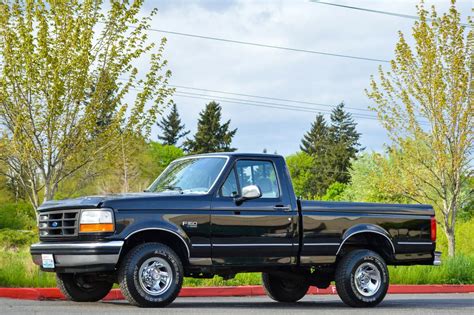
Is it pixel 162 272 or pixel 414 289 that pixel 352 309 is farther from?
pixel 414 289

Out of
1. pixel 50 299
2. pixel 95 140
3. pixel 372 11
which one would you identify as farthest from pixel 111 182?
pixel 50 299

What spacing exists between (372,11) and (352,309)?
1004 inches

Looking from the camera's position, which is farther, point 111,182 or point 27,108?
point 111,182

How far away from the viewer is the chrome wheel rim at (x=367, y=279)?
41.7ft

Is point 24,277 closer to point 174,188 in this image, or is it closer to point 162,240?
point 174,188

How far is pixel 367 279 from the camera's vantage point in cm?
1284

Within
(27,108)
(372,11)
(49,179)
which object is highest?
(372,11)

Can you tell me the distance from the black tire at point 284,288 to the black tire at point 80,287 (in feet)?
8.98

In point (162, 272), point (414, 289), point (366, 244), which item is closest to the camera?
point (162, 272)

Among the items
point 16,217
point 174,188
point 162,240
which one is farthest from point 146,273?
point 16,217

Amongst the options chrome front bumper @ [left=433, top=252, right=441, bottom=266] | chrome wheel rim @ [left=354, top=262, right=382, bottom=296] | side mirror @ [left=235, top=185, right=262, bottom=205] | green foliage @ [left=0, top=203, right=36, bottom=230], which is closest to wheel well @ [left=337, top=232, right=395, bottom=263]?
chrome wheel rim @ [left=354, top=262, right=382, bottom=296]

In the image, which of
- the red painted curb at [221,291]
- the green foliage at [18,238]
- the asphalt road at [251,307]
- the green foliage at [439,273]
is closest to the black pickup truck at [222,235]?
the asphalt road at [251,307]

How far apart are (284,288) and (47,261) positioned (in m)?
4.18

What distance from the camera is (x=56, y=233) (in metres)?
11.6
